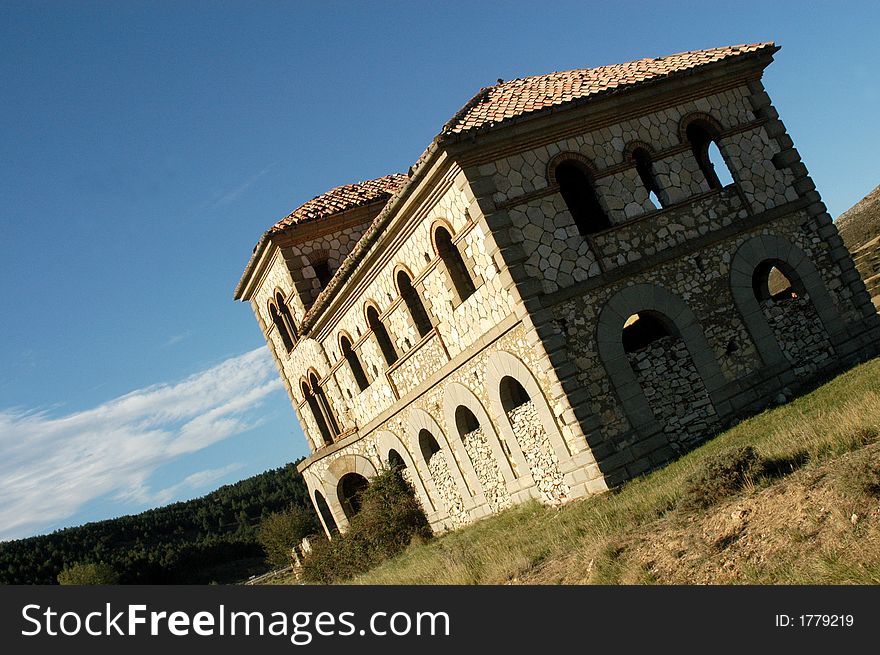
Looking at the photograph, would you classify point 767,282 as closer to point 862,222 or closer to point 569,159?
point 569,159

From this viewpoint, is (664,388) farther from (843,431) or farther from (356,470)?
(356,470)

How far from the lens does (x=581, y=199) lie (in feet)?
61.1

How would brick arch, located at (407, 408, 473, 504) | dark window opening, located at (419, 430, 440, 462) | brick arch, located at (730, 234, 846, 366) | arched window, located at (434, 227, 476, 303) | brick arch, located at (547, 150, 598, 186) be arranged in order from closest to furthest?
brick arch, located at (547, 150, 598, 186) → brick arch, located at (730, 234, 846, 366) → arched window, located at (434, 227, 476, 303) → brick arch, located at (407, 408, 473, 504) → dark window opening, located at (419, 430, 440, 462)

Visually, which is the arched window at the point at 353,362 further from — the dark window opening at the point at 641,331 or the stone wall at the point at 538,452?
the stone wall at the point at 538,452

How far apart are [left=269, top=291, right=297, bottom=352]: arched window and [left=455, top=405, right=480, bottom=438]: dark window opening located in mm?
10118

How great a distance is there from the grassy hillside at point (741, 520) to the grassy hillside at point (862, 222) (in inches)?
726

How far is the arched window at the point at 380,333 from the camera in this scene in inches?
Result: 854

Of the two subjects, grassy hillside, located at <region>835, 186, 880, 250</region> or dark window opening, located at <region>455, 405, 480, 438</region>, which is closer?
dark window opening, located at <region>455, 405, 480, 438</region>

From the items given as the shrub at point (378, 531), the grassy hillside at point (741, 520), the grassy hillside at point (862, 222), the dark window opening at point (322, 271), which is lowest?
the grassy hillside at point (741, 520)

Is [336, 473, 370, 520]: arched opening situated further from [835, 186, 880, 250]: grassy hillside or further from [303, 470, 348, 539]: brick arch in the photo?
[835, 186, 880, 250]: grassy hillside

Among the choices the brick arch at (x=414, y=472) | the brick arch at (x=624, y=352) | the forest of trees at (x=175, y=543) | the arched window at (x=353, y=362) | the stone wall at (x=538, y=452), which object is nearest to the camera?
the brick arch at (x=624, y=352)

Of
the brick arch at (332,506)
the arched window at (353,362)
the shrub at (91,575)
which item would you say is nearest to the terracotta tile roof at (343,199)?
the arched window at (353,362)

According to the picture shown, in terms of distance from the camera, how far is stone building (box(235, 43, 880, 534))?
50.2 feet

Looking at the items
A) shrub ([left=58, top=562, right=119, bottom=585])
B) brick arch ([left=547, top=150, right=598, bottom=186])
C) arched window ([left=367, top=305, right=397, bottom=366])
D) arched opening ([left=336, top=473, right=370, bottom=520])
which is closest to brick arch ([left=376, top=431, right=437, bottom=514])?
arched window ([left=367, top=305, right=397, bottom=366])
